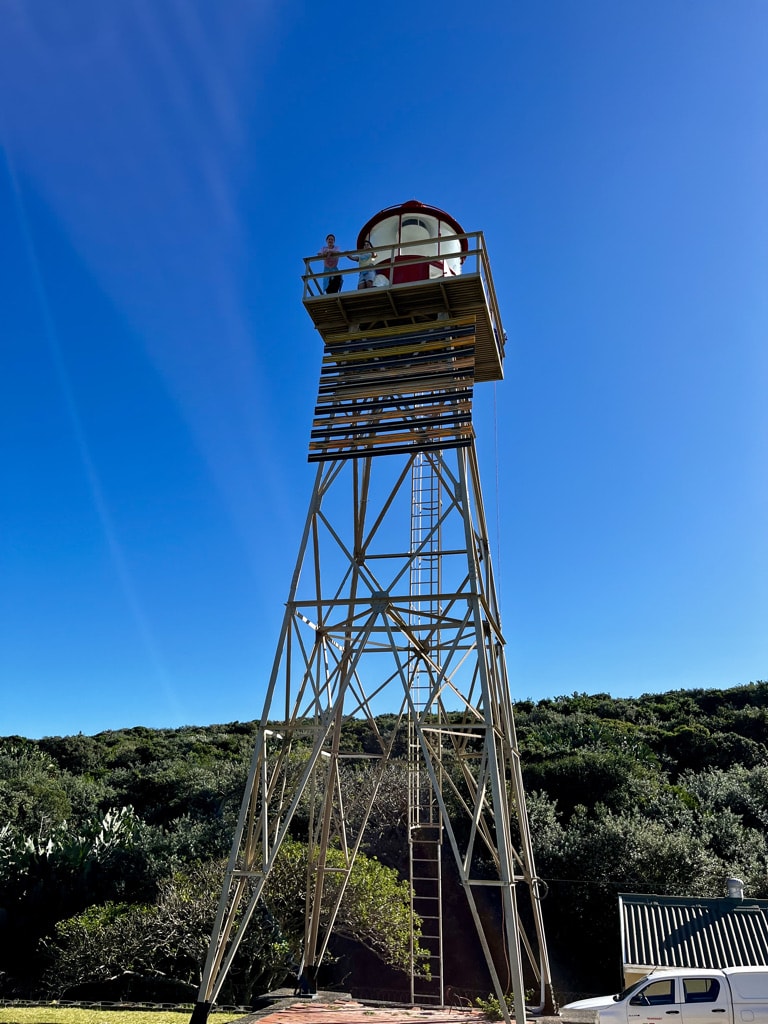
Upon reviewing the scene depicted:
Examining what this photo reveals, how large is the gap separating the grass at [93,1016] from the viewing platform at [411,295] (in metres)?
9.24

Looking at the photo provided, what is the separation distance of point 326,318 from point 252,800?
22.5 feet

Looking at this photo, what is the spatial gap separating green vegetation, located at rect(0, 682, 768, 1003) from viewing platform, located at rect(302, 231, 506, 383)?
966cm

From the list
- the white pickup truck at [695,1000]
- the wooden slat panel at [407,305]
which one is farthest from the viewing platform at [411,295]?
the white pickup truck at [695,1000]

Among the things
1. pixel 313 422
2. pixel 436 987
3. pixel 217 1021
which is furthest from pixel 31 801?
pixel 313 422

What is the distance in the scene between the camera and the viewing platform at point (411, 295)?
1083cm

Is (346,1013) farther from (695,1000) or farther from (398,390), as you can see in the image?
(398,390)

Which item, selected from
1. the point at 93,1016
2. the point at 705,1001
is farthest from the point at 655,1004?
the point at 93,1016

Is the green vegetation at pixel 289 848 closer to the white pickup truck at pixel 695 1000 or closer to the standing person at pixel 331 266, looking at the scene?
the white pickup truck at pixel 695 1000

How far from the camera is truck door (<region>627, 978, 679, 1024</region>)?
9078mm

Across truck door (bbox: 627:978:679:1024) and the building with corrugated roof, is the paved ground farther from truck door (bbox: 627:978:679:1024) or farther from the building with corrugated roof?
the building with corrugated roof

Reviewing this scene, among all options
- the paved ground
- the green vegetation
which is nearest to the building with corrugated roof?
the paved ground

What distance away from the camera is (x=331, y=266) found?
450 inches

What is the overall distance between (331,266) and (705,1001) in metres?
10.7

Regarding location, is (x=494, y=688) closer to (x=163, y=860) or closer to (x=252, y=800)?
(x=252, y=800)
